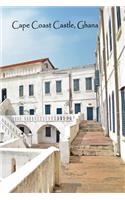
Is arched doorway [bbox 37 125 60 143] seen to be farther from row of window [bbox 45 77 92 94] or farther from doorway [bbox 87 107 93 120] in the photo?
row of window [bbox 45 77 92 94]

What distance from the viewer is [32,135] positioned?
1994cm

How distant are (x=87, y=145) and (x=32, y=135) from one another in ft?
42.5

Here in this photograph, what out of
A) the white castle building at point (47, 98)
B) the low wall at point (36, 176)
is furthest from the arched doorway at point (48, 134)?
the low wall at point (36, 176)

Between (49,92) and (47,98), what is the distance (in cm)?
56

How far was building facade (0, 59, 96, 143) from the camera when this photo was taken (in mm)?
20016

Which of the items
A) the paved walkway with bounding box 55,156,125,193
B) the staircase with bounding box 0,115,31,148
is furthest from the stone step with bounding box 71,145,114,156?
the staircase with bounding box 0,115,31,148

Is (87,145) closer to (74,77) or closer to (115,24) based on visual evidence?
(115,24)

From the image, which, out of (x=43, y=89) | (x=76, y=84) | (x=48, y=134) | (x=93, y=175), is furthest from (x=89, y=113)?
(x=93, y=175)

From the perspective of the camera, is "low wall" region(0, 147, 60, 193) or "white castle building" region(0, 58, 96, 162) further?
"white castle building" region(0, 58, 96, 162)

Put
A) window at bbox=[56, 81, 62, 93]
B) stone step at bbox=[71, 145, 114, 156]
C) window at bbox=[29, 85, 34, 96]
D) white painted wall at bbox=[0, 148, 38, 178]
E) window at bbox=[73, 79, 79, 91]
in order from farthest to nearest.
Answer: window at bbox=[29, 85, 34, 96], window at bbox=[56, 81, 62, 93], window at bbox=[73, 79, 79, 91], stone step at bbox=[71, 145, 114, 156], white painted wall at bbox=[0, 148, 38, 178]

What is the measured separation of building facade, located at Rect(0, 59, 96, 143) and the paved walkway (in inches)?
529

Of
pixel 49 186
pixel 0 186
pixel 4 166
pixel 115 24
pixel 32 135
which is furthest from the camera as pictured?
pixel 32 135

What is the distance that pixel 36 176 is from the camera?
2.93 meters
